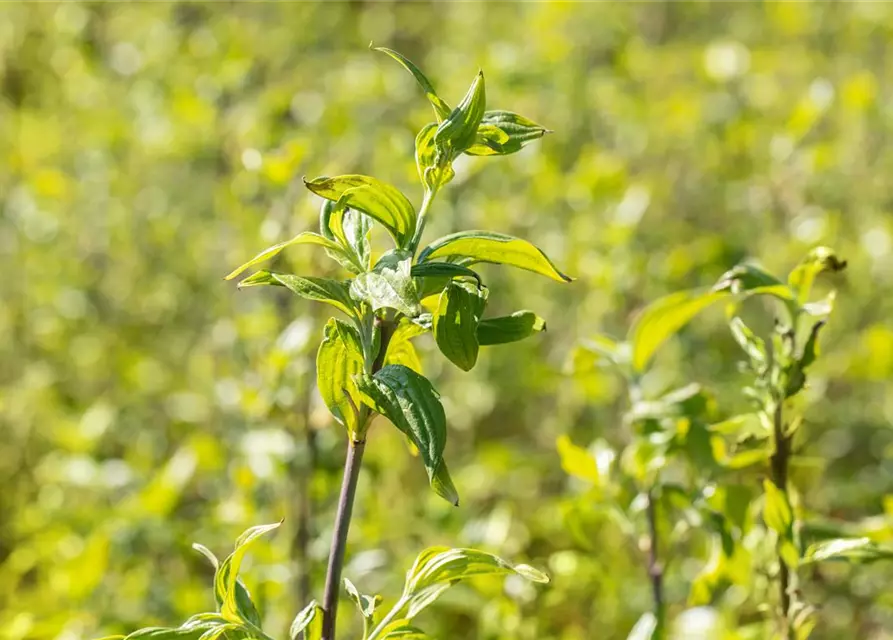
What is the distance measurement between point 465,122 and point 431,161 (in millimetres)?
57

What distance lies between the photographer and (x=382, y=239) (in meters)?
1.93

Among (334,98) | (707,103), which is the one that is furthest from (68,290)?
(707,103)

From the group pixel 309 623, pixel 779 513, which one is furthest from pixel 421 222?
pixel 779 513

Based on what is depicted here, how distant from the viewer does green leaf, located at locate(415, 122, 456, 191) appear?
2.27 feet

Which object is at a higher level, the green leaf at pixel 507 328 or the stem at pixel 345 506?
the green leaf at pixel 507 328

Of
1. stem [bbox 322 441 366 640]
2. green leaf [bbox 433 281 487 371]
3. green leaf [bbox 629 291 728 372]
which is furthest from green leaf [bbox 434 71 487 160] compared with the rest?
green leaf [bbox 629 291 728 372]

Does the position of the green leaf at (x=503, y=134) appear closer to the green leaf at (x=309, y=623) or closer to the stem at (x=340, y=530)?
the stem at (x=340, y=530)

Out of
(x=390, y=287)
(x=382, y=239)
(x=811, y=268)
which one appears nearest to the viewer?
(x=390, y=287)

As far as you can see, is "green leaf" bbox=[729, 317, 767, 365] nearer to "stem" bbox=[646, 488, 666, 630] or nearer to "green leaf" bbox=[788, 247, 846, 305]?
"green leaf" bbox=[788, 247, 846, 305]

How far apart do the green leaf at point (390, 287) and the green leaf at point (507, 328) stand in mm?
76

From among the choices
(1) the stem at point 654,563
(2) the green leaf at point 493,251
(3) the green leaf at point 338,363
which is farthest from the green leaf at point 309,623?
(1) the stem at point 654,563

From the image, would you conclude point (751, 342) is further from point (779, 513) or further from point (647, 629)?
point (647, 629)

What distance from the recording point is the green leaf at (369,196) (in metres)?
0.67

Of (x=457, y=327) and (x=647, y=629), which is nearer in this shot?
(x=457, y=327)
